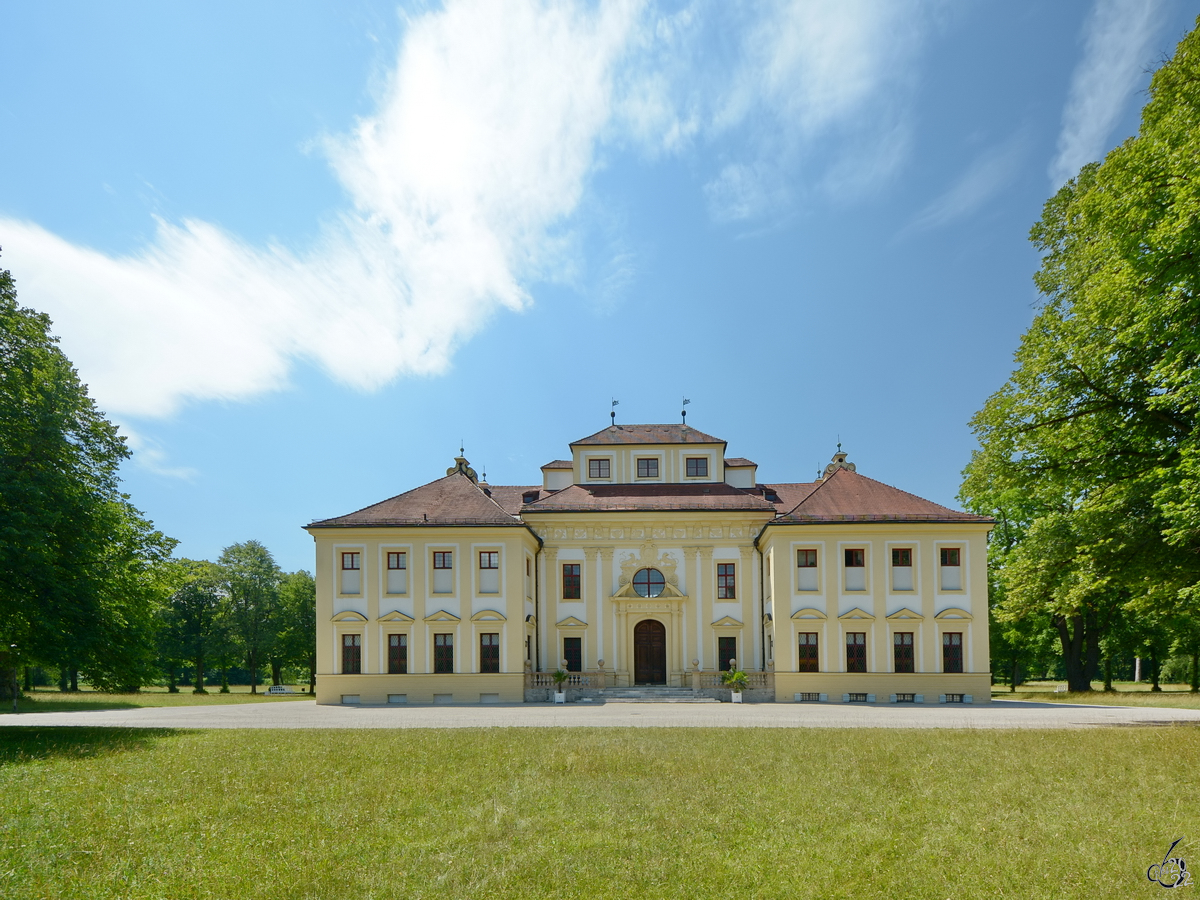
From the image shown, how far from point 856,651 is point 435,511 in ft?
66.1

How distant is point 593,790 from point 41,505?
15385mm

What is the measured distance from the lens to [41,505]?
18984 mm

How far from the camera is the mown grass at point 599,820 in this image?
7730mm

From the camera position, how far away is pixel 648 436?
42.6 metres

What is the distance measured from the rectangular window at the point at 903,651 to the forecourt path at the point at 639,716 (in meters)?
2.61

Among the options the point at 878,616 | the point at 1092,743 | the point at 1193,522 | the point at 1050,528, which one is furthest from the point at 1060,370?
the point at 878,616

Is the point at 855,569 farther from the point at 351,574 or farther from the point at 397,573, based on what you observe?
the point at 351,574

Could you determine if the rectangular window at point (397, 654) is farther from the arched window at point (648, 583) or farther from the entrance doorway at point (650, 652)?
the arched window at point (648, 583)

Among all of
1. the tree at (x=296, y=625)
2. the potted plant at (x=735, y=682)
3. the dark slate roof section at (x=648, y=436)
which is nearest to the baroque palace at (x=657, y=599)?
the potted plant at (x=735, y=682)

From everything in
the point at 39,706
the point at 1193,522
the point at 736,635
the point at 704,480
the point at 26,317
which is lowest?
the point at 39,706

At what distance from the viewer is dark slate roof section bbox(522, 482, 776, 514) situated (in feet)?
129

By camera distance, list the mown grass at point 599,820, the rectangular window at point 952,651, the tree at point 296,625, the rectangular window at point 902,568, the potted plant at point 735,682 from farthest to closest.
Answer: the tree at point 296,625
the rectangular window at point 902,568
the rectangular window at point 952,651
the potted plant at point 735,682
the mown grass at point 599,820

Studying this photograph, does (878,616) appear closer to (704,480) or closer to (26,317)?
(704,480)

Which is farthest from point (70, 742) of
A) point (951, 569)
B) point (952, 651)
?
point (951, 569)
